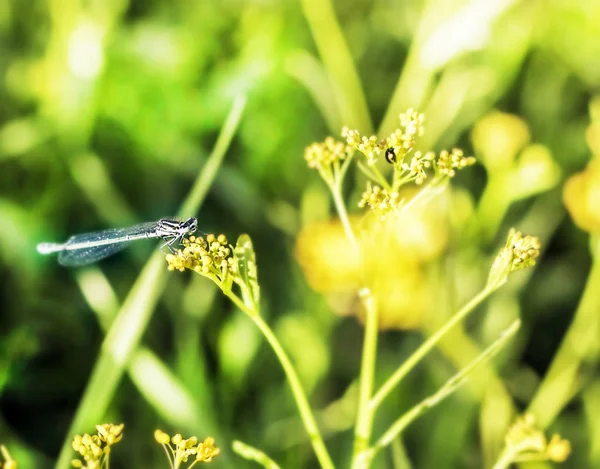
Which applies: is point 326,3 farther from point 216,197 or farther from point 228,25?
point 216,197

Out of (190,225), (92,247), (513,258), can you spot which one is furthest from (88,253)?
(513,258)

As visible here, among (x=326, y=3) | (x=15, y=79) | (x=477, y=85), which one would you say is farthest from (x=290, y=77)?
(x=15, y=79)

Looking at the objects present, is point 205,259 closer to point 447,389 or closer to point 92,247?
point 447,389

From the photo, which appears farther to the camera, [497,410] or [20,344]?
[497,410]

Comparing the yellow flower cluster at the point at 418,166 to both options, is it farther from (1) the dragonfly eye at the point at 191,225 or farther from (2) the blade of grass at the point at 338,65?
(2) the blade of grass at the point at 338,65

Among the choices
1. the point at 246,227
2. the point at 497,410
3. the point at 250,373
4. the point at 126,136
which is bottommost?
the point at 497,410

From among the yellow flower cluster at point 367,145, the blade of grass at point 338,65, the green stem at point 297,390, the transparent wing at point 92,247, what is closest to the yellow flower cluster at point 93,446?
the green stem at point 297,390
